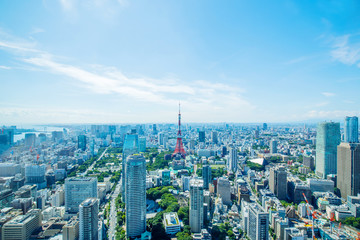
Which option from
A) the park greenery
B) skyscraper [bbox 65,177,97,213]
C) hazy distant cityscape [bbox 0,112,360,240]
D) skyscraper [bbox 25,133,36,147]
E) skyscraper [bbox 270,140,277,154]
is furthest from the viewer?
skyscraper [bbox 270,140,277,154]

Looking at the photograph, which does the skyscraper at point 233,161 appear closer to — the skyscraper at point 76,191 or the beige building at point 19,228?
the skyscraper at point 76,191

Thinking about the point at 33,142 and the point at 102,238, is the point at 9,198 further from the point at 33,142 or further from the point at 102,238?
the point at 33,142

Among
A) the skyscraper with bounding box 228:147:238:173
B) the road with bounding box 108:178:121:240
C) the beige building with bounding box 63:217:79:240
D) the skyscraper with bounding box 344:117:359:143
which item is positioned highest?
the skyscraper with bounding box 344:117:359:143

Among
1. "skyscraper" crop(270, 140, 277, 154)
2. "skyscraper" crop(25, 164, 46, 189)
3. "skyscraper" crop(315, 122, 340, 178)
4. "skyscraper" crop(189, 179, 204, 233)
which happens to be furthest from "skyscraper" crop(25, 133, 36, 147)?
"skyscraper" crop(270, 140, 277, 154)

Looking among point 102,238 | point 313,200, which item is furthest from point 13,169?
point 313,200

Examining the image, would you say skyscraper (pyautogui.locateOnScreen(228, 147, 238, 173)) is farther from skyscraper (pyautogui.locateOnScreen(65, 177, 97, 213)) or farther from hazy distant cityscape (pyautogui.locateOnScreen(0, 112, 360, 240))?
skyscraper (pyautogui.locateOnScreen(65, 177, 97, 213))

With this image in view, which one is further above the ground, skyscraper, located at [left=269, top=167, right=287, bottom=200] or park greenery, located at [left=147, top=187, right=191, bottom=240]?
skyscraper, located at [left=269, top=167, right=287, bottom=200]
